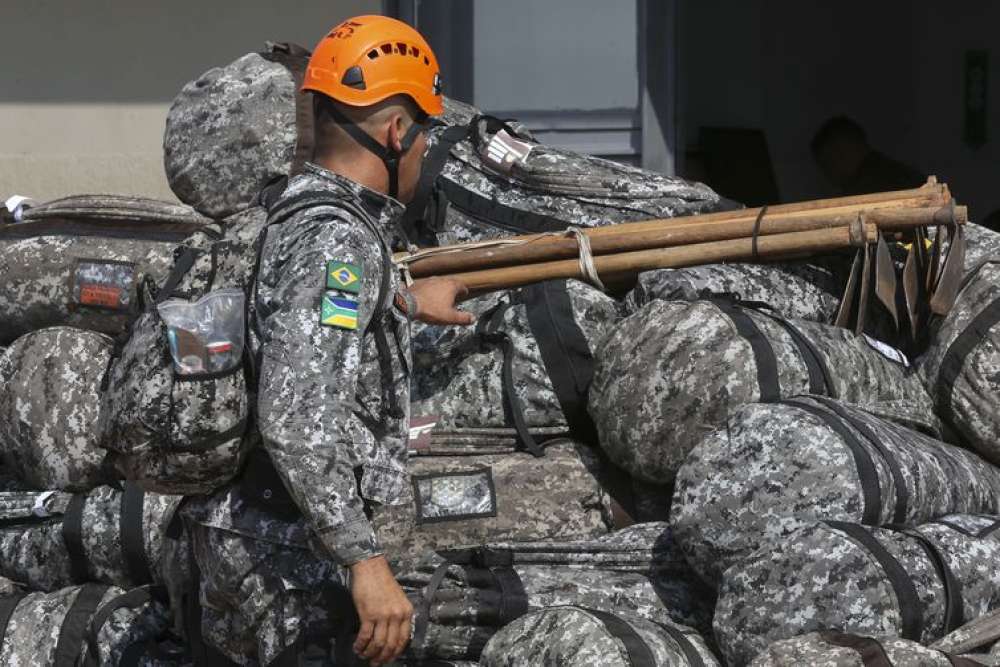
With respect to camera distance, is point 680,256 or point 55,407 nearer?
point 680,256

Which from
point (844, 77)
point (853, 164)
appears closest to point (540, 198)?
point (853, 164)

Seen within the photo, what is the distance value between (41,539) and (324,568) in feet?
4.06

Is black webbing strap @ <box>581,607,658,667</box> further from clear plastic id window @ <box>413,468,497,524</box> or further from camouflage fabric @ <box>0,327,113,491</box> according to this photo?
camouflage fabric @ <box>0,327,113,491</box>

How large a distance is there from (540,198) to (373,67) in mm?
1199

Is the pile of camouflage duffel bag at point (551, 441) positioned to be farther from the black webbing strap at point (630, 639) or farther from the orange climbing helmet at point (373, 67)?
the orange climbing helmet at point (373, 67)

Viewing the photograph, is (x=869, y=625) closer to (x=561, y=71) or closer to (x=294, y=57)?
(x=294, y=57)

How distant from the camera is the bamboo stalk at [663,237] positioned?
12.7ft

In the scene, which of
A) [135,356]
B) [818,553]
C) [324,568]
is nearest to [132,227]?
[135,356]

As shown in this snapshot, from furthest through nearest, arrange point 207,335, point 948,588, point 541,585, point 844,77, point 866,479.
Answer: point 844,77
point 541,585
point 866,479
point 948,588
point 207,335

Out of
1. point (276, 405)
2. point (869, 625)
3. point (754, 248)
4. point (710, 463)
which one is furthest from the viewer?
point (754, 248)

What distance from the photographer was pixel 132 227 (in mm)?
4301

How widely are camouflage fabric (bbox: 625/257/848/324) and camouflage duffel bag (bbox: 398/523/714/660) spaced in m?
0.60

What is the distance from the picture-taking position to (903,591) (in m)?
3.04

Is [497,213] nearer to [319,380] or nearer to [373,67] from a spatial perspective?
[373,67]
